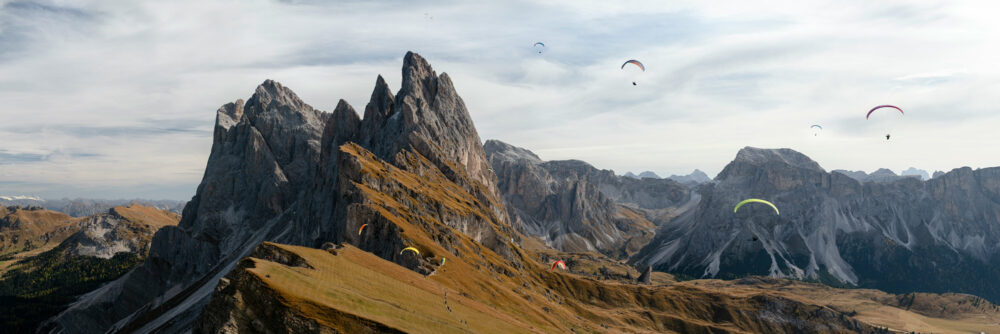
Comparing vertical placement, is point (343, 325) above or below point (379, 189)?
below

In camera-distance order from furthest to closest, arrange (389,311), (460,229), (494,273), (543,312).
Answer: (460,229) < (494,273) < (543,312) < (389,311)

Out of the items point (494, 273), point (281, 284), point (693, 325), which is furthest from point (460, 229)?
point (281, 284)

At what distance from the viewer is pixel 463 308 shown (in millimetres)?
73375

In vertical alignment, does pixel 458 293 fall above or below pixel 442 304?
below

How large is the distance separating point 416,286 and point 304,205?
109 m

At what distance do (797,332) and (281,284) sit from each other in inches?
7358

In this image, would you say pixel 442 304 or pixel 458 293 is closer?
pixel 442 304

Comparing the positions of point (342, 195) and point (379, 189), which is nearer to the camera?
point (342, 195)

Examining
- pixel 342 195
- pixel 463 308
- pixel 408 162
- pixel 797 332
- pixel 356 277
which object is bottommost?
pixel 797 332

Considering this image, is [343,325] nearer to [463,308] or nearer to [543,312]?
[463,308]

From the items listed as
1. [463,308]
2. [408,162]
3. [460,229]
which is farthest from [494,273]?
[408,162]

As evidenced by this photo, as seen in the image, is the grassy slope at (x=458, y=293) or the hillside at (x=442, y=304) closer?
the hillside at (x=442, y=304)

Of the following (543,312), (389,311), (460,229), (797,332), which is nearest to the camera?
(389,311)

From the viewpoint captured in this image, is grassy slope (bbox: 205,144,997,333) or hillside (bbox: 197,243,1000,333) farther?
grassy slope (bbox: 205,144,997,333)
